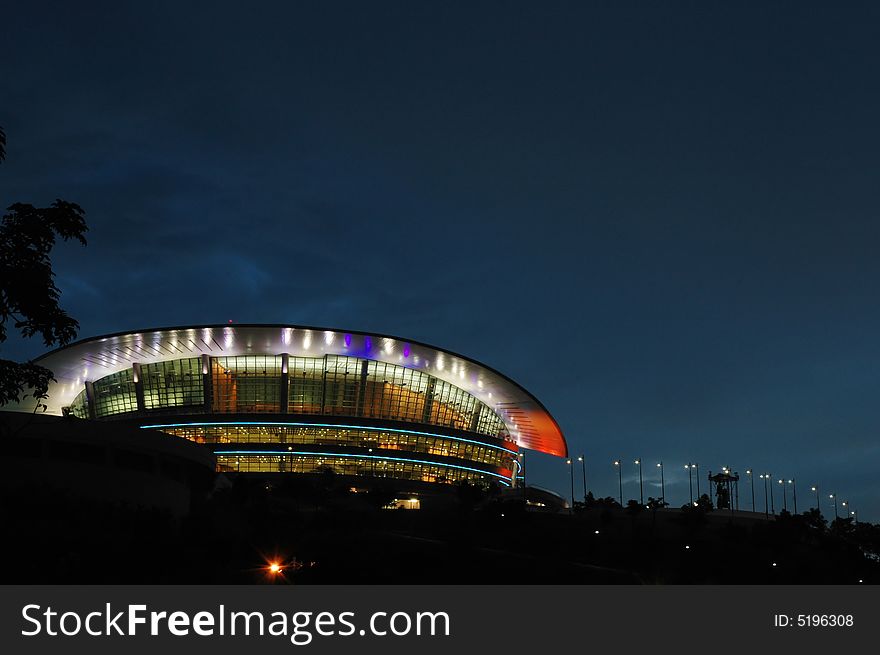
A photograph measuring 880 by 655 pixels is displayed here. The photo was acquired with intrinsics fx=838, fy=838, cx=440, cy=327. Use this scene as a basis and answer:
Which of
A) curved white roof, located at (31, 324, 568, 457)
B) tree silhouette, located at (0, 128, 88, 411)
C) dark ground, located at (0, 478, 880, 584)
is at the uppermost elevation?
curved white roof, located at (31, 324, 568, 457)

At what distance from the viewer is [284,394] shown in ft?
284

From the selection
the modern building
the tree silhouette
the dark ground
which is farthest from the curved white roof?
the tree silhouette

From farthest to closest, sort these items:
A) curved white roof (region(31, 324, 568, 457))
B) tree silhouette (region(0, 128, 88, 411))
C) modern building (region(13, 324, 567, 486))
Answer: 1. modern building (region(13, 324, 567, 486))
2. curved white roof (region(31, 324, 568, 457))
3. tree silhouette (region(0, 128, 88, 411))

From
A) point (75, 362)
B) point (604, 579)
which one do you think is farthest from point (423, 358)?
point (604, 579)

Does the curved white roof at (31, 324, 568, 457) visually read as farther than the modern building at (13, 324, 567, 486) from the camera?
No

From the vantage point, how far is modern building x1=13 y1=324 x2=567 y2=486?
83.1 meters

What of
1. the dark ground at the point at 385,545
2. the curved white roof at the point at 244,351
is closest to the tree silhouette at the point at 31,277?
the dark ground at the point at 385,545

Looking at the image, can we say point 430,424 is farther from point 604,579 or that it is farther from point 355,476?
point 604,579

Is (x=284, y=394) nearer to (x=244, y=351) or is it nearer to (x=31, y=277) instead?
(x=244, y=351)

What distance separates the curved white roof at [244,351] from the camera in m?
79.8

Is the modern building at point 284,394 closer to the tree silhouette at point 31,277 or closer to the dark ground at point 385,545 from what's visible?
the dark ground at point 385,545

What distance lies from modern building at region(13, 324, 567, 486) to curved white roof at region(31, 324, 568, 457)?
0.13 metres

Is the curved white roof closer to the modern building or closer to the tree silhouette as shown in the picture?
the modern building

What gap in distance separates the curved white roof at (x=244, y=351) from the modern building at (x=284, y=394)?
0.44 feet
